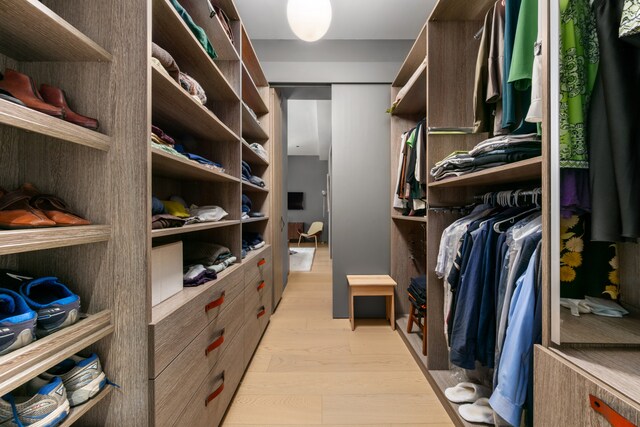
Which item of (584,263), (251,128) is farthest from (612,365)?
(251,128)

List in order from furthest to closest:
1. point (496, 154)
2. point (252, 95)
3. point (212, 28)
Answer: point (252, 95)
point (212, 28)
point (496, 154)

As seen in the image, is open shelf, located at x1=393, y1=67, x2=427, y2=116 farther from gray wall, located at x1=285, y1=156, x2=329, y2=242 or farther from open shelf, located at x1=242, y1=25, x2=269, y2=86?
gray wall, located at x1=285, y1=156, x2=329, y2=242

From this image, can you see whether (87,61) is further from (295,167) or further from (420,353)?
(295,167)

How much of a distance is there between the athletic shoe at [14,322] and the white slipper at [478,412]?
159 centimetres

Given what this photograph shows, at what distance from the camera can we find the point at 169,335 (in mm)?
836

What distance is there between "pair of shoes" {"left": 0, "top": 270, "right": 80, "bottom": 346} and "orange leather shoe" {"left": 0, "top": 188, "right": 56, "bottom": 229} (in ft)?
0.49

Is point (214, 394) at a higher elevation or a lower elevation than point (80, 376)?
lower

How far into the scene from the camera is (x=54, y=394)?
63 centimetres

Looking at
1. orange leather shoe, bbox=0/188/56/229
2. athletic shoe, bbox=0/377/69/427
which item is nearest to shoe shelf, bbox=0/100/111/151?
orange leather shoe, bbox=0/188/56/229

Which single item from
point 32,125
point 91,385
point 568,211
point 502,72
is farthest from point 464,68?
point 91,385

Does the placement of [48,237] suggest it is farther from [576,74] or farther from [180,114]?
[576,74]

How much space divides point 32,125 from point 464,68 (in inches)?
76.0

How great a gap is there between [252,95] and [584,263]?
91.9 inches

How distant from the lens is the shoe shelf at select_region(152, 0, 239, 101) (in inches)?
38.7
